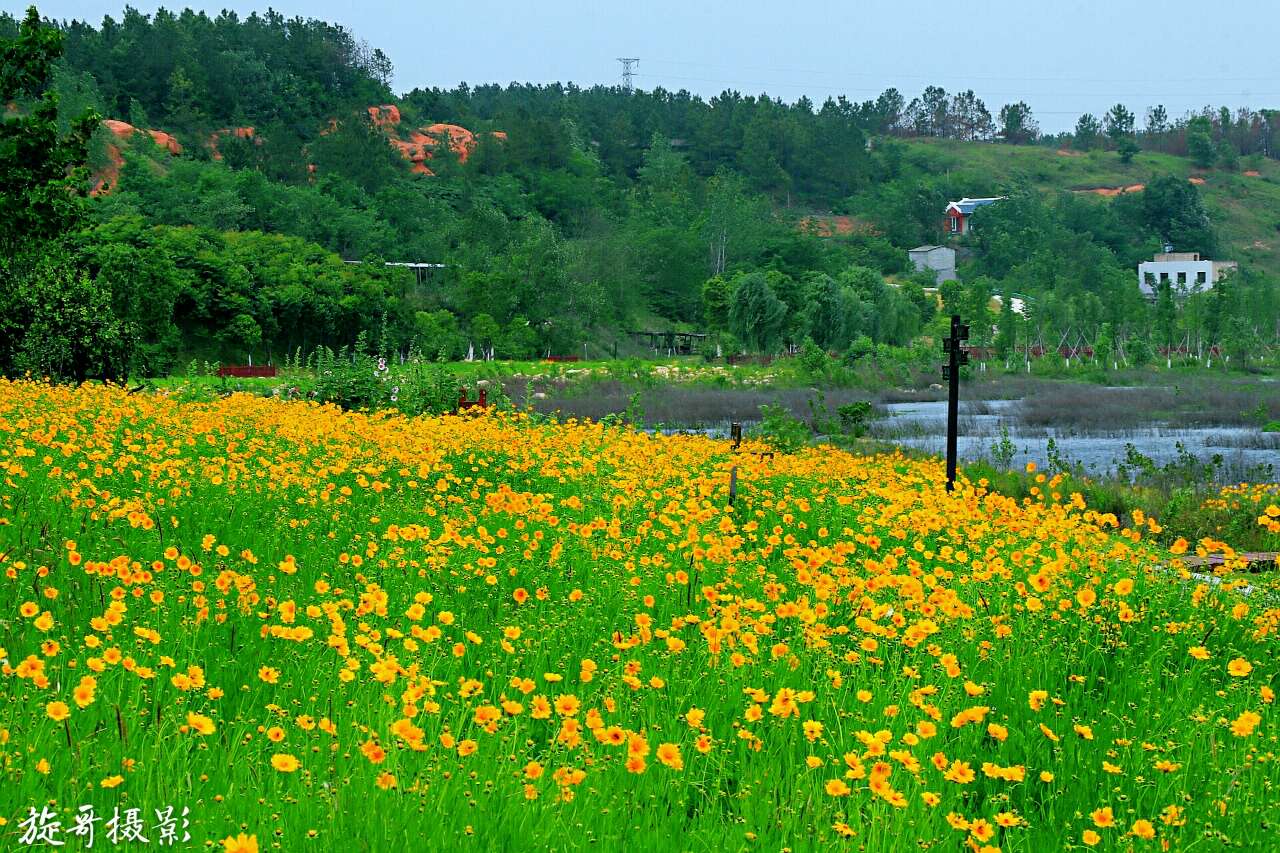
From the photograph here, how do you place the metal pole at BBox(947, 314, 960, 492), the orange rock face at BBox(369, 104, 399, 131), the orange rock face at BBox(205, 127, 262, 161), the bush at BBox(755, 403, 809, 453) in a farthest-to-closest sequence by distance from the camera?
the orange rock face at BBox(369, 104, 399, 131) → the orange rock face at BBox(205, 127, 262, 161) → the bush at BBox(755, 403, 809, 453) → the metal pole at BBox(947, 314, 960, 492)

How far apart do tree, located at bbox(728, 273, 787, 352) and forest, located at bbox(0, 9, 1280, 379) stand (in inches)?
5.7

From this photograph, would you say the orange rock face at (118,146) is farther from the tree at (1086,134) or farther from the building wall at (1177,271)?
the tree at (1086,134)

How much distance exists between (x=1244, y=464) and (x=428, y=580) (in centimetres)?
1883

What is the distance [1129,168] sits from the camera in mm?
150125

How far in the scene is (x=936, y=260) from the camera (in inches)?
4183

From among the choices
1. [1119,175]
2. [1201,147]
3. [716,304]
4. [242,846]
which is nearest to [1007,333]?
[716,304]

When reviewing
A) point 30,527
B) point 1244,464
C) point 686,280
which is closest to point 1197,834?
point 30,527

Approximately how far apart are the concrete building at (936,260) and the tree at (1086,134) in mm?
71258

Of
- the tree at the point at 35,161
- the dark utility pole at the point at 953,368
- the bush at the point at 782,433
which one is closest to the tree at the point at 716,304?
the bush at the point at 782,433

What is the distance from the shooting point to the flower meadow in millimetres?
3252

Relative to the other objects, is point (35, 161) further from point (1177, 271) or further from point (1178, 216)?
point (1178, 216)

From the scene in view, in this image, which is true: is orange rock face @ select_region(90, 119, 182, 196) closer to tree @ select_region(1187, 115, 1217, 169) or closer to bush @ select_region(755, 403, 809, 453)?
bush @ select_region(755, 403, 809, 453)

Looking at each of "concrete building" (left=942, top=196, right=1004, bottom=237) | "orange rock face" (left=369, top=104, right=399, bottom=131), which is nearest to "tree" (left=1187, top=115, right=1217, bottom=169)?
"concrete building" (left=942, top=196, right=1004, bottom=237)

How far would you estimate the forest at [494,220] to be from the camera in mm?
31219
